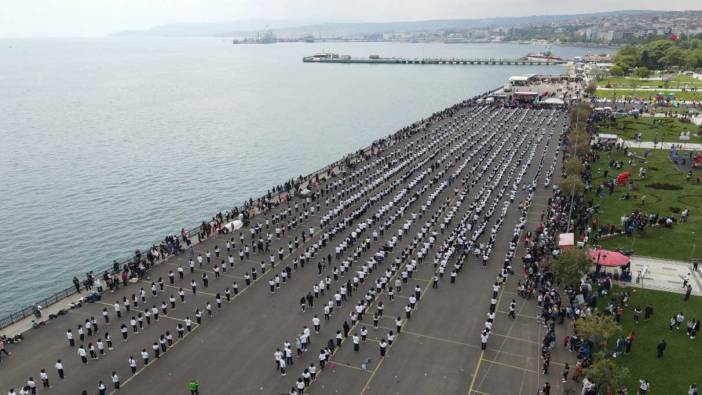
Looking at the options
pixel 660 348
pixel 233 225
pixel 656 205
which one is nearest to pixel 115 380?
pixel 233 225

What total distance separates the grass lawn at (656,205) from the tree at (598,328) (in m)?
17.9

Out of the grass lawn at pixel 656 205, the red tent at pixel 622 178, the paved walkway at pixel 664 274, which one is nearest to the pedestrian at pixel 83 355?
the paved walkway at pixel 664 274

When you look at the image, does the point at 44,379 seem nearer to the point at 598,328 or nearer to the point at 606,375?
the point at 606,375

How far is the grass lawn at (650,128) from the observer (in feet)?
276

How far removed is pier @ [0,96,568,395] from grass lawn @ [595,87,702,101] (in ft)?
280

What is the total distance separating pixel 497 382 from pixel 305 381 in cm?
989

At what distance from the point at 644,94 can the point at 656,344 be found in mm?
123778

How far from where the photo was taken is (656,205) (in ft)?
173

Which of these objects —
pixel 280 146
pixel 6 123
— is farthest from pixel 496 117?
pixel 6 123

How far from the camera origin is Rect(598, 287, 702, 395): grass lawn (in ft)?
87.4

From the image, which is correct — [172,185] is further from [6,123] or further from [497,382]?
[6,123]

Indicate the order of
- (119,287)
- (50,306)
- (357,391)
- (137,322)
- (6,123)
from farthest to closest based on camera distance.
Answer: (6,123), (119,287), (50,306), (137,322), (357,391)

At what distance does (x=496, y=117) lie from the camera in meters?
109

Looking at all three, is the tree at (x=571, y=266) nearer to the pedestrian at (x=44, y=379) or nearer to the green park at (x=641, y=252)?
the green park at (x=641, y=252)
